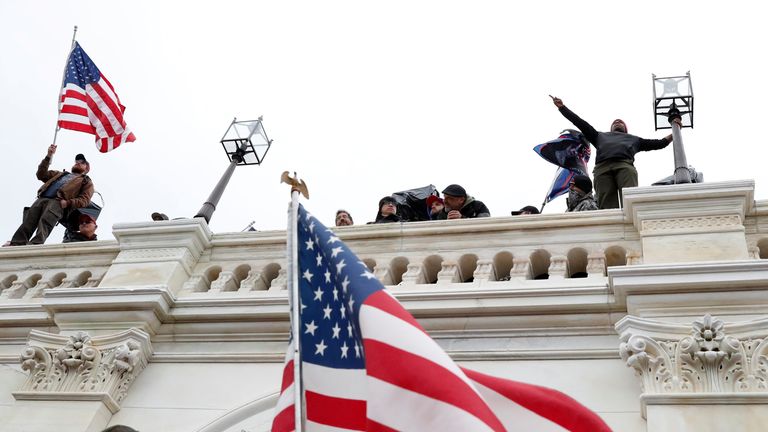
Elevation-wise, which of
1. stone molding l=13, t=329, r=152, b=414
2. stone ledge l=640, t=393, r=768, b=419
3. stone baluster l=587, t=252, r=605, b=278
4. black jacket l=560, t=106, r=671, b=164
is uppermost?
black jacket l=560, t=106, r=671, b=164

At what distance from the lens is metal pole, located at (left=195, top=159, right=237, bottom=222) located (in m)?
11.2

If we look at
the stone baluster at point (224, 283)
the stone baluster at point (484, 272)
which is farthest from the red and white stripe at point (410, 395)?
the stone baluster at point (224, 283)

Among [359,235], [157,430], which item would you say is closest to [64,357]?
[157,430]

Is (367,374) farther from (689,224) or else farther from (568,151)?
(568,151)

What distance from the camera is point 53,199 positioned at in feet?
42.5

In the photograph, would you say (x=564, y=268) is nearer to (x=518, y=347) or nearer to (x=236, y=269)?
(x=518, y=347)

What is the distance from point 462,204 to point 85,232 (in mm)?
4725

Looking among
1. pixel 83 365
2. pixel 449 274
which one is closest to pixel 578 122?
pixel 449 274

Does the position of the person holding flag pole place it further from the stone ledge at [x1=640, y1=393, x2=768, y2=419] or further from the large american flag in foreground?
the stone ledge at [x1=640, y1=393, x2=768, y2=419]

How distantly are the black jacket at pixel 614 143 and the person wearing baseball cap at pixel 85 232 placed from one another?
583cm

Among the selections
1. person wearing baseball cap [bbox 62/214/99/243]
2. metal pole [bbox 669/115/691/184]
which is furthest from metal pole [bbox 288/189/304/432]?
person wearing baseball cap [bbox 62/214/99/243]

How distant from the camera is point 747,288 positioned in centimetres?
761

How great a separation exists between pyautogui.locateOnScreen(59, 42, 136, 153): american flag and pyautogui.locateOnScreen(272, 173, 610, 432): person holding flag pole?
797 cm

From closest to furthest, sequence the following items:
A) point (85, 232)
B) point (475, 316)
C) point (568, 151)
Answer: point (475, 316) → point (85, 232) → point (568, 151)
